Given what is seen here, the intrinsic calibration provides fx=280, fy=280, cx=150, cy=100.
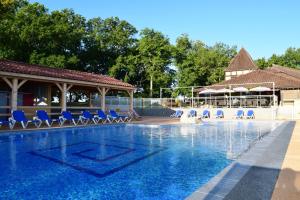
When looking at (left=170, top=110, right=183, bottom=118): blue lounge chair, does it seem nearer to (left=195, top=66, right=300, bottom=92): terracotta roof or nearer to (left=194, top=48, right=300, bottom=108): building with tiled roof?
(left=194, top=48, right=300, bottom=108): building with tiled roof

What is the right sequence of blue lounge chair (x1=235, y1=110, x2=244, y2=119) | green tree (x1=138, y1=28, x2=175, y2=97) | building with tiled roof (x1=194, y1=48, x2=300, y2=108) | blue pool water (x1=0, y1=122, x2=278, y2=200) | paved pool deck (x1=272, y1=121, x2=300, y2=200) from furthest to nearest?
1. green tree (x1=138, y1=28, x2=175, y2=97)
2. building with tiled roof (x1=194, y1=48, x2=300, y2=108)
3. blue lounge chair (x1=235, y1=110, x2=244, y2=119)
4. blue pool water (x1=0, y1=122, x2=278, y2=200)
5. paved pool deck (x1=272, y1=121, x2=300, y2=200)

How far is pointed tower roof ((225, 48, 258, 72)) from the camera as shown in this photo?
137 ft

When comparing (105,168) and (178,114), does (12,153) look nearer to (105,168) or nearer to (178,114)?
(105,168)

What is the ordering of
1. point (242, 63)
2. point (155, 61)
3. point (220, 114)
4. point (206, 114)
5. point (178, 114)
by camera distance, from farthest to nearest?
point (242, 63) < point (155, 61) < point (178, 114) < point (206, 114) < point (220, 114)

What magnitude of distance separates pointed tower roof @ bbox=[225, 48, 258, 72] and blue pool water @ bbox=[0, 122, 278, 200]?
34467 mm

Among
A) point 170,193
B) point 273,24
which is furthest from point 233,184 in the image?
point 273,24

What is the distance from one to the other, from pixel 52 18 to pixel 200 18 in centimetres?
2060

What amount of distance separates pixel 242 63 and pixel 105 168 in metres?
39.8

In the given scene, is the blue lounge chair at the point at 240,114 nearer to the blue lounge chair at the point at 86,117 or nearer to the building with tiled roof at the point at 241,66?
the blue lounge chair at the point at 86,117

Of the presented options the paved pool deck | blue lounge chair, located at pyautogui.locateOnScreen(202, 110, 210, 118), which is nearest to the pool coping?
the paved pool deck

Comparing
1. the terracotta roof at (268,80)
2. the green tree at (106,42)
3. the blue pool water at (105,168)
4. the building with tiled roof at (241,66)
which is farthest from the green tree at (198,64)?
the blue pool water at (105,168)

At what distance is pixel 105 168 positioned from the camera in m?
6.43

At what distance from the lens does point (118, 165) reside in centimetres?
675

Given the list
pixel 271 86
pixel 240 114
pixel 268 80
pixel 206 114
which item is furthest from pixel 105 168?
pixel 268 80
